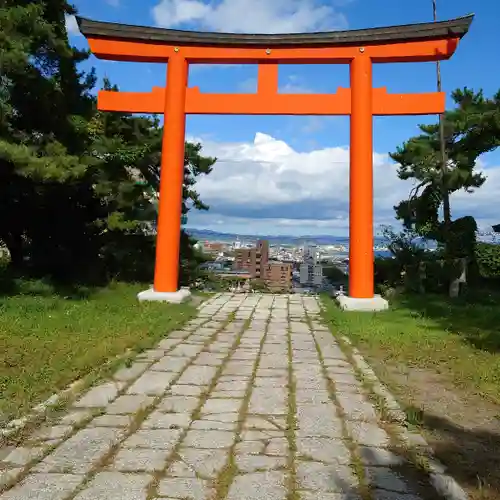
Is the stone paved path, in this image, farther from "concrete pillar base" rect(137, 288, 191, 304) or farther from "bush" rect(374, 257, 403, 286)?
"bush" rect(374, 257, 403, 286)

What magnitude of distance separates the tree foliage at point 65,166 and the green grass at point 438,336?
509 cm

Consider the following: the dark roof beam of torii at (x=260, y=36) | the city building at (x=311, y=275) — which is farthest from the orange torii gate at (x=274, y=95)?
the city building at (x=311, y=275)

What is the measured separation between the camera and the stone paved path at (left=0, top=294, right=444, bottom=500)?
212 centimetres

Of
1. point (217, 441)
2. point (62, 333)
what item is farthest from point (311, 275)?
point (217, 441)

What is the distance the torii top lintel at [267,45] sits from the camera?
862 centimetres

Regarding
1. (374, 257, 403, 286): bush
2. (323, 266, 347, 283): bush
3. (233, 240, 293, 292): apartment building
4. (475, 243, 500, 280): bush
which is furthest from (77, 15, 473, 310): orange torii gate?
(233, 240, 293, 292): apartment building

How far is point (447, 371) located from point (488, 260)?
8.60 meters

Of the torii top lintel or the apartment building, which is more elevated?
the torii top lintel

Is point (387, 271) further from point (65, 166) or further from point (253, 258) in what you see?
point (253, 258)

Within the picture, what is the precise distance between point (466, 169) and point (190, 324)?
772 cm

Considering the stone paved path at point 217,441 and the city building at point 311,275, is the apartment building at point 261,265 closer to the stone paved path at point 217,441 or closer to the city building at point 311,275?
the city building at point 311,275

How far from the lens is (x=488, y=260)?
11844mm

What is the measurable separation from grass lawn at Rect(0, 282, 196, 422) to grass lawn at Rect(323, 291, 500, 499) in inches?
98.9

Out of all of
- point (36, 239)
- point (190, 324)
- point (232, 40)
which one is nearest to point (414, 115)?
point (232, 40)
